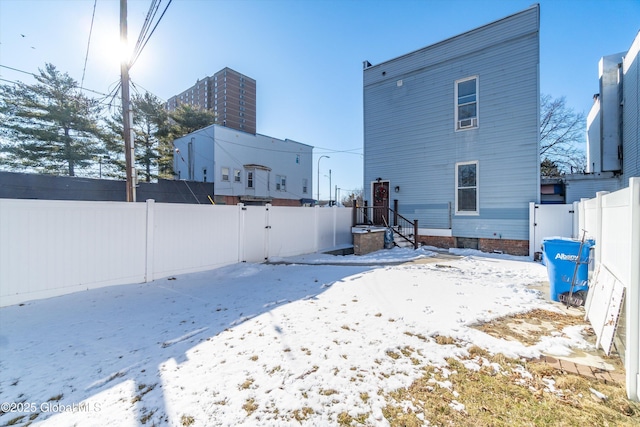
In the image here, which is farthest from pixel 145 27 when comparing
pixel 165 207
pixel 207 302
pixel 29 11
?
pixel 207 302

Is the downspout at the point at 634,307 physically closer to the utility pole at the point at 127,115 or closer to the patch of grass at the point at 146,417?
the patch of grass at the point at 146,417

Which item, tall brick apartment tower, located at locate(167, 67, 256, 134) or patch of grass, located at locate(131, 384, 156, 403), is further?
tall brick apartment tower, located at locate(167, 67, 256, 134)

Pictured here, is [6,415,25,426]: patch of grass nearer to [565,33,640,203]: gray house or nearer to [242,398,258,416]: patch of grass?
[242,398,258,416]: patch of grass

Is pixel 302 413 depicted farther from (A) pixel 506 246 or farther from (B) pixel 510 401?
(A) pixel 506 246

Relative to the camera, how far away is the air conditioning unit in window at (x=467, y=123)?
32.8 ft

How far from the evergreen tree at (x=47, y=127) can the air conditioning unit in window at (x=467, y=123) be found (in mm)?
20822

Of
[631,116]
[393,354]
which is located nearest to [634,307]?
[393,354]

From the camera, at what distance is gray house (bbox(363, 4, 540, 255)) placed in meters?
9.06

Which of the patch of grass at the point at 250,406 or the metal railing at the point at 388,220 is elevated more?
the metal railing at the point at 388,220

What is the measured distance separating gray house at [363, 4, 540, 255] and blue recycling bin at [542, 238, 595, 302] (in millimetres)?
5691

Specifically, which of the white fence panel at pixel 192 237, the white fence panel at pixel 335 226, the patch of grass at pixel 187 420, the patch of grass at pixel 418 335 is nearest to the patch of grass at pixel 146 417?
the patch of grass at pixel 187 420

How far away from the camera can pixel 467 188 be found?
1016 centimetres

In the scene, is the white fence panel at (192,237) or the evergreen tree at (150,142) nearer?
the white fence panel at (192,237)

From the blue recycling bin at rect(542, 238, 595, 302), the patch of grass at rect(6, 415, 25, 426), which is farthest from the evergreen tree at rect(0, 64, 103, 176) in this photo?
the blue recycling bin at rect(542, 238, 595, 302)
